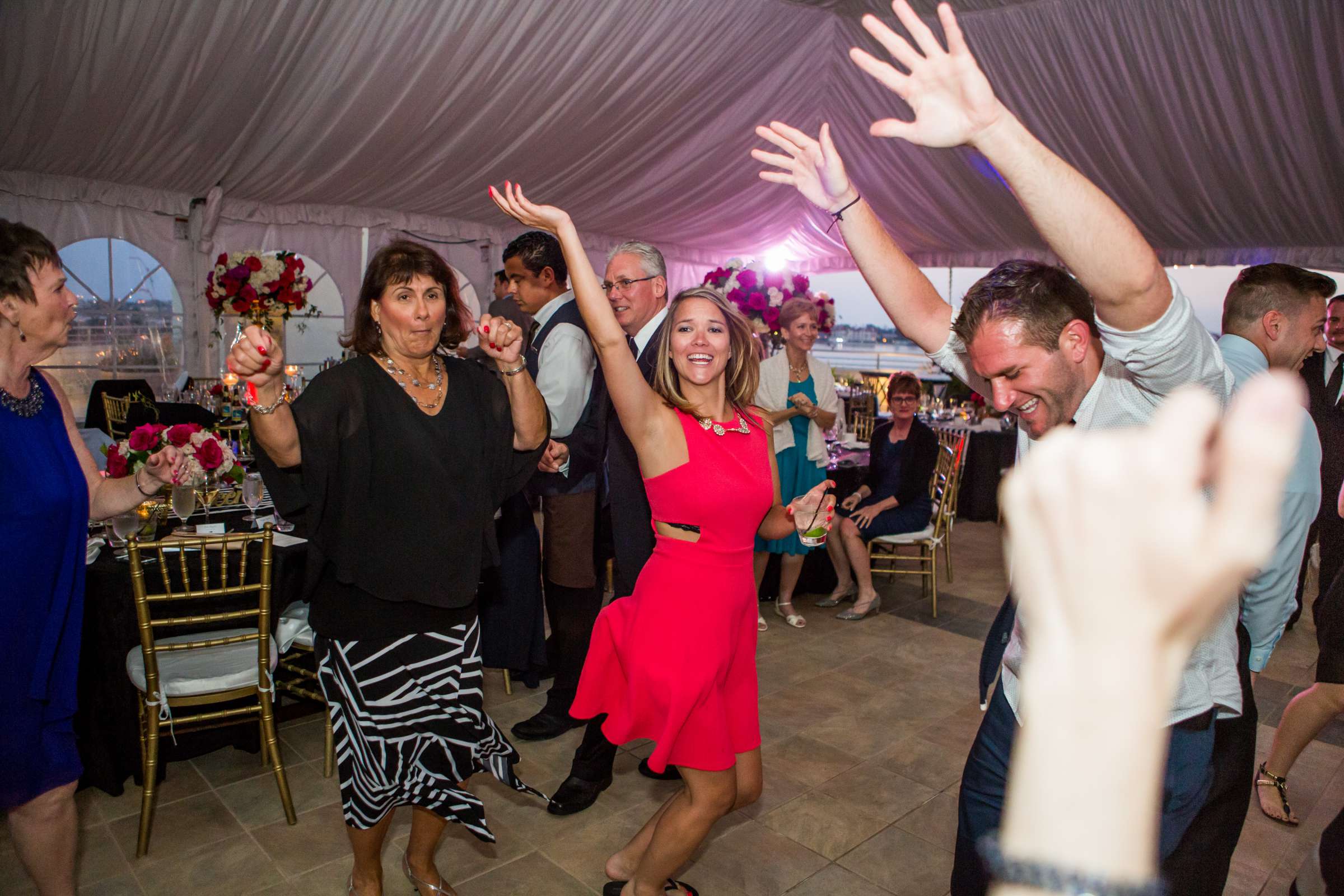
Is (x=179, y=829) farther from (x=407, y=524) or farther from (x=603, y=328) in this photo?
(x=603, y=328)

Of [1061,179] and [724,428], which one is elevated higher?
[1061,179]

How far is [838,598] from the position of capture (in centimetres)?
534

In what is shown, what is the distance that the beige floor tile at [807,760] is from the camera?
318cm

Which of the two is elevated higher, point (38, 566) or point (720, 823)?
point (38, 566)

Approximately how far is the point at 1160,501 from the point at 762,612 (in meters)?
4.89

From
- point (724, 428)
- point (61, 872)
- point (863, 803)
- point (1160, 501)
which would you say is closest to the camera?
point (1160, 501)

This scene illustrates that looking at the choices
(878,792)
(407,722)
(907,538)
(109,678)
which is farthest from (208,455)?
(907,538)

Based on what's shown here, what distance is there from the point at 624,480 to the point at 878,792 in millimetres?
1499

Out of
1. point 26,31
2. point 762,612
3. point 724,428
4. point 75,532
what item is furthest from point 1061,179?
point 26,31

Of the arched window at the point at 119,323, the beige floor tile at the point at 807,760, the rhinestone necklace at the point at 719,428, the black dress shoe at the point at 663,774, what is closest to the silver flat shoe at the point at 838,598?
the beige floor tile at the point at 807,760

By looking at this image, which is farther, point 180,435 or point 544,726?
point 544,726

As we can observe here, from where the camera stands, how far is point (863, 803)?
2.99 m

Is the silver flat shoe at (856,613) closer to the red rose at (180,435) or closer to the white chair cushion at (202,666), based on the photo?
the white chair cushion at (202,666)

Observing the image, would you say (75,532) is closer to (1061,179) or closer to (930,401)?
(1061,179)
